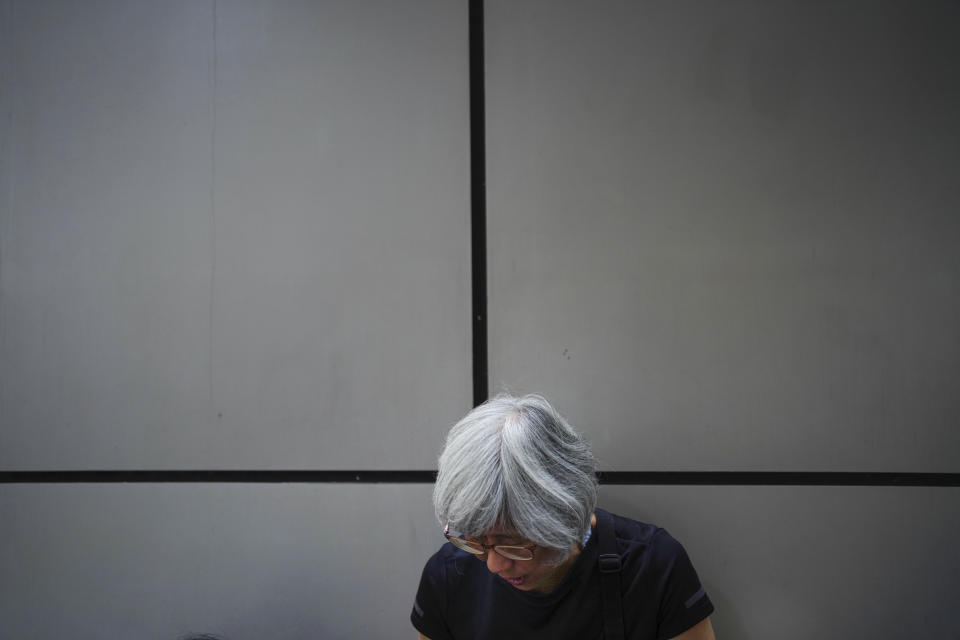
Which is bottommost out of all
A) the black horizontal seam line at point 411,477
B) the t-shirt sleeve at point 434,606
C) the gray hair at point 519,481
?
the t-shirt sleeve at point 434,606

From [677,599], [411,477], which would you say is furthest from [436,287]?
[677,599]

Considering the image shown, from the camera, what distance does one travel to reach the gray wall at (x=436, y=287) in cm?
146

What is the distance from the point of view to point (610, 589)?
4.04 ft

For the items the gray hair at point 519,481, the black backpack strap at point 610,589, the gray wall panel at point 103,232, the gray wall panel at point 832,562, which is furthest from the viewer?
the gray wall panel at point 103,232

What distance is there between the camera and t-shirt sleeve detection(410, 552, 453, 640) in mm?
1312

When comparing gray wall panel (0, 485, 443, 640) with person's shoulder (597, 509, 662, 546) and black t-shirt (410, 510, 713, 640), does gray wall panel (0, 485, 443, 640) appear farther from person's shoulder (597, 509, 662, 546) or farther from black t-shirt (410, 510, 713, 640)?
person's shoulder (597, 509, 662, 546)

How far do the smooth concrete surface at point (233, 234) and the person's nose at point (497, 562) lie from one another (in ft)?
1.43

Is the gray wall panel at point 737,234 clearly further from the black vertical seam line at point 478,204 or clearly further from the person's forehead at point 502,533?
the person's forehead at point 502,533

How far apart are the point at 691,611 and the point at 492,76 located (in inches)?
52.5

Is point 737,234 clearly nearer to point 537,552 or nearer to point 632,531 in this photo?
point 632,531

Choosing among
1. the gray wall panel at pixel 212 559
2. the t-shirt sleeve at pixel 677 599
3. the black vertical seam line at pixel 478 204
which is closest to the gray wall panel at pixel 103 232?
the gray wall panel at pixel 212 559

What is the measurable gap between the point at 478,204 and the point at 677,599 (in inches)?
40.1

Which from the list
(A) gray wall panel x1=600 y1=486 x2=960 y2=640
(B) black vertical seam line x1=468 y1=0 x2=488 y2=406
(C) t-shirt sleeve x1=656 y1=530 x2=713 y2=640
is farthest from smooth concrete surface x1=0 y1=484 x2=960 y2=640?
(B) black vertical seam line x1=468 y1=0 x2=488 y2=406

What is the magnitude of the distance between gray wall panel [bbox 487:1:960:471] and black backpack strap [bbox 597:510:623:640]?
11.3 inches
